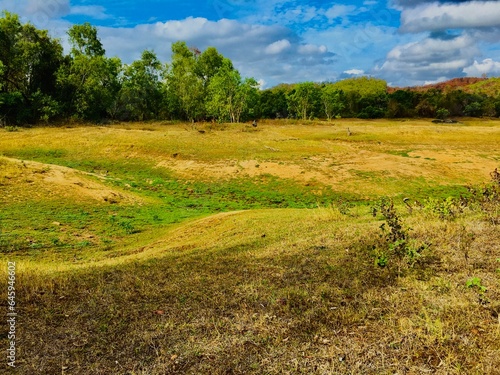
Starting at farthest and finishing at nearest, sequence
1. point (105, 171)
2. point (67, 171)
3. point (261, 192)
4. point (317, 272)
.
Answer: point (105, 171) < point (261, 192) < point (67, 171) < point (317, 272)

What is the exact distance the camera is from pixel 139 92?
7075 centimetres

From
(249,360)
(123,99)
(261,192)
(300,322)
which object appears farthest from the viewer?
(123,99)

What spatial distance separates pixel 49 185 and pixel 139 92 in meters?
54.9

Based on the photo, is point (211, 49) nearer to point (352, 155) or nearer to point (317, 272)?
point (352, 155)

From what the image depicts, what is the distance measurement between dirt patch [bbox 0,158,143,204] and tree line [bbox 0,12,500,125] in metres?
34.2

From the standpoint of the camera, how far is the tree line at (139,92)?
53188 millimetres

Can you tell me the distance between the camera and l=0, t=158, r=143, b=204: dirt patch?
19.3 metres

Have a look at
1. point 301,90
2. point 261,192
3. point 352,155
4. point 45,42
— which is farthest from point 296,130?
point 45,42

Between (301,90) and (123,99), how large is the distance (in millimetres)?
39877

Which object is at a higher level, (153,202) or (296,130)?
(296,130)

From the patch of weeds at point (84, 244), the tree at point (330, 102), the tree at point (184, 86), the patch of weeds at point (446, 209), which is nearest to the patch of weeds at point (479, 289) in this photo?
the patch of weeds at point (446, 209)

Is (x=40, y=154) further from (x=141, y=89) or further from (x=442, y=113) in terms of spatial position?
(x=442, y=113)

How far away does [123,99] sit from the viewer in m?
67.9

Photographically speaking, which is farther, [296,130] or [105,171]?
[296,130]
